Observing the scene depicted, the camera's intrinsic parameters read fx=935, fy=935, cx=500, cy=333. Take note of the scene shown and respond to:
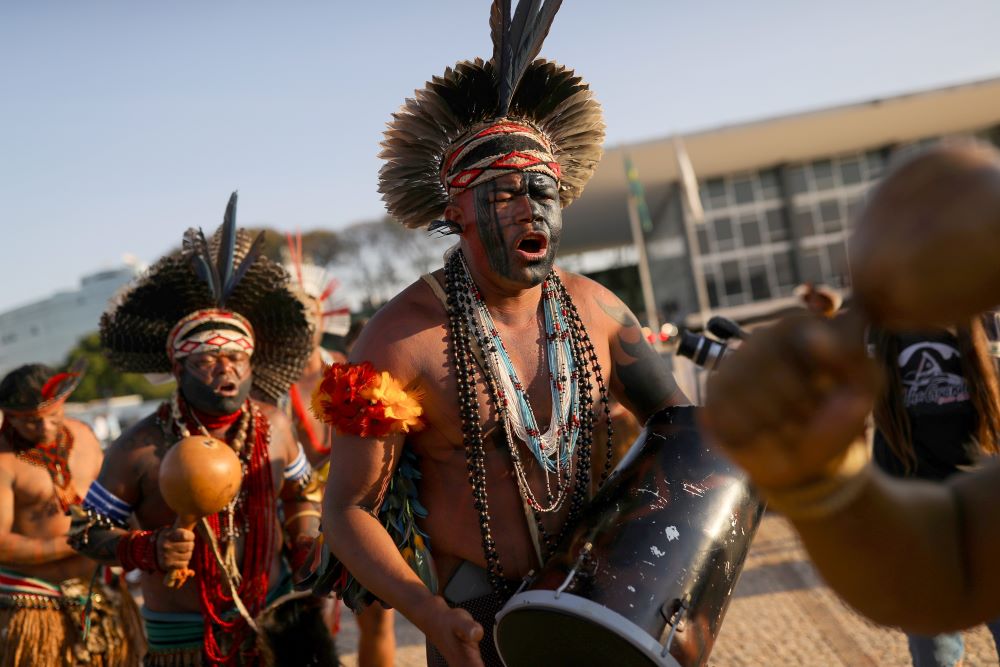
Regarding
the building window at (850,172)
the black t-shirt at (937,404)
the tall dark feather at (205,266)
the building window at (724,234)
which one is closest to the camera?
the black t-shirt at (937,404)

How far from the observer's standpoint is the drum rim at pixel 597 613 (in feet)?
6.43

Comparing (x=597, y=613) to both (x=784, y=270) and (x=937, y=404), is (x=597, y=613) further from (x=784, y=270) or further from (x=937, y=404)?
(x=784, y=270)

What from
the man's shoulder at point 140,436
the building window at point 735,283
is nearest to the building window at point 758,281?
the building window at point 735,283

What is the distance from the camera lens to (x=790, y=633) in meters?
5.49

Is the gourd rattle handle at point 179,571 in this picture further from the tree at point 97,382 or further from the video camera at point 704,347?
the tree at point 97,382

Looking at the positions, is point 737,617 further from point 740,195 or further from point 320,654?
point 740,195

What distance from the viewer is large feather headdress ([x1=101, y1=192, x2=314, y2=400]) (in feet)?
13.6

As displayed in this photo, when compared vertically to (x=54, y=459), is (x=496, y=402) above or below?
above

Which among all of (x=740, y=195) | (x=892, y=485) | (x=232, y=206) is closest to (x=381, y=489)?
(x=892, y=485)

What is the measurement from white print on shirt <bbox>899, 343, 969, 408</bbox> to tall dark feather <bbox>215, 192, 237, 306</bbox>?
2.82 m

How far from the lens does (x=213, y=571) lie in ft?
12.2

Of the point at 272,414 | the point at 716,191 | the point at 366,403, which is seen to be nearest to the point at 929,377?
the point at 366,403

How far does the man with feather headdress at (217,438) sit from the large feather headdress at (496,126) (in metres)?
1.31

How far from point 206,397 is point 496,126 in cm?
182
